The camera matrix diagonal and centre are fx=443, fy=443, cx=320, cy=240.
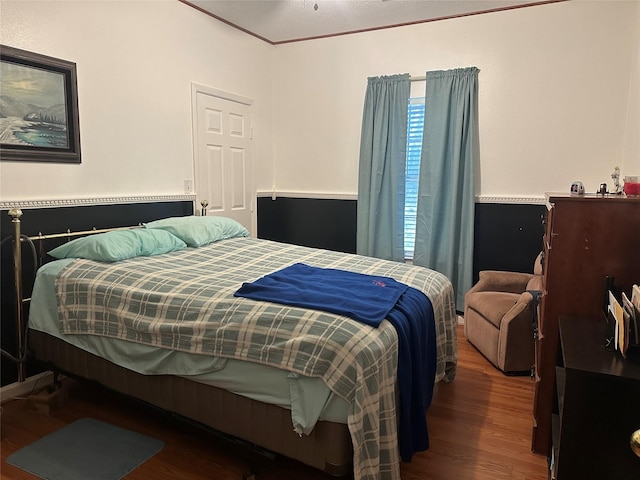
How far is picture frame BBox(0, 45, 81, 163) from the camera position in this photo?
262 cm

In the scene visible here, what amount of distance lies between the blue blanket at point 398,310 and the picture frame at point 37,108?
1.71 m

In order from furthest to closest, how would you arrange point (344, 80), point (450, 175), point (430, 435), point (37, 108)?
point (344, 80) → point (450, 175) → point (37, 108) → point (430, 435)

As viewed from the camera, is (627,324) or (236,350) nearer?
(627,324)

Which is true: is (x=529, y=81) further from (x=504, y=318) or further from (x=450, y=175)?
(x=504, y=318)

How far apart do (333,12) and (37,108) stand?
257cm

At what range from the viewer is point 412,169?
440cm

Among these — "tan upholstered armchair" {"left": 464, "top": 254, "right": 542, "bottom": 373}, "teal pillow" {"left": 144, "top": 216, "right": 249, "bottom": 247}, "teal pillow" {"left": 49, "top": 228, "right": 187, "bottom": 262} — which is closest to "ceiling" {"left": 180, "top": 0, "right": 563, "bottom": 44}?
"teal pillow" {"left": 144, "top": 216, "right": 249, "bottom": 247}

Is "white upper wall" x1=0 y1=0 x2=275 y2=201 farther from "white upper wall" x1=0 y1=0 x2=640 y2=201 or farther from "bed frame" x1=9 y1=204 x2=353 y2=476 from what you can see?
"bed frame" x1=9 y1=204 x2=353 y2=476

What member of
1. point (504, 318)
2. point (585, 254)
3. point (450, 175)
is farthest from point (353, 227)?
point (585, 254)

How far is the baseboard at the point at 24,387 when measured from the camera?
2.70 meters

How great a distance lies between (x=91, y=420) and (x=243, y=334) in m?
1.28

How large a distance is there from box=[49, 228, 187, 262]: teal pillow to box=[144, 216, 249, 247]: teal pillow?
0.74ft

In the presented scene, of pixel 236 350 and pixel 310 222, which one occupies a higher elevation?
pixel 310 222

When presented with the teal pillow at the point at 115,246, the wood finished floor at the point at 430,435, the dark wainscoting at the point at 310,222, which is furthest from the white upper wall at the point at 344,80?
the wood finished floor at the point at 430,435
